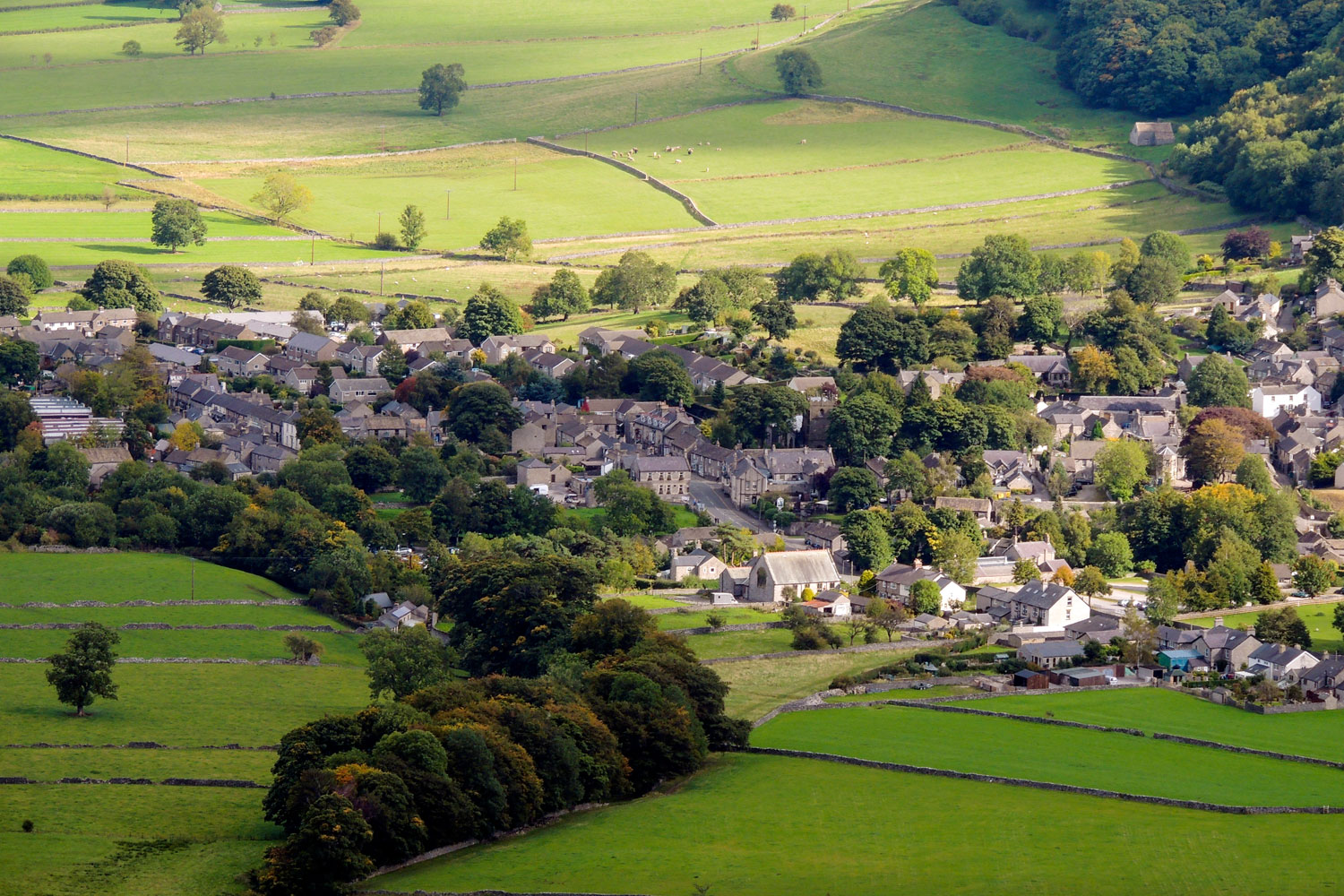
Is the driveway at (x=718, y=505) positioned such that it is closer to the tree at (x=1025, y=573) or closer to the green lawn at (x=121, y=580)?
the tree at (x=1025, y=573)

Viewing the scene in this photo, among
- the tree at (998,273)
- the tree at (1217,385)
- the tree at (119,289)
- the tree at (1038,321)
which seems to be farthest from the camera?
the tree at (119,289)

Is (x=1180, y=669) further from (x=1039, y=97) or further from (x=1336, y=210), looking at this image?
(x=1039, y=97)

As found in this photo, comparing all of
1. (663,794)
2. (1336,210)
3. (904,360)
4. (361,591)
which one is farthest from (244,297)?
(663,794)

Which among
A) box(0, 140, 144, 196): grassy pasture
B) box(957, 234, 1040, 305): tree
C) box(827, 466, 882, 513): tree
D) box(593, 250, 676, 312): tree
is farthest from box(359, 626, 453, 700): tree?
box(0, 140, 144, 196): grassy pasture

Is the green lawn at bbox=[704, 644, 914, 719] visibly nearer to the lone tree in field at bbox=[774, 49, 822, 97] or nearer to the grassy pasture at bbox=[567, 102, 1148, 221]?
the grassy pasture at bbox=[567, 102, 1148, 221]

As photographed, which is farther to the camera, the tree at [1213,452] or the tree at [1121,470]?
the tree at [1213,452]

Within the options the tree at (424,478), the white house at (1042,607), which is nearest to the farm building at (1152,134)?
the tree at (424,478)
